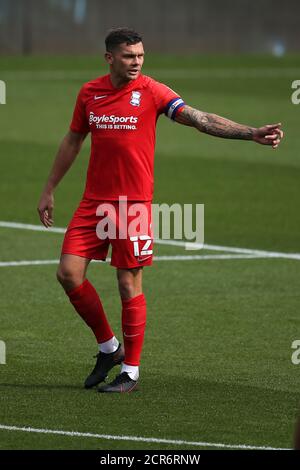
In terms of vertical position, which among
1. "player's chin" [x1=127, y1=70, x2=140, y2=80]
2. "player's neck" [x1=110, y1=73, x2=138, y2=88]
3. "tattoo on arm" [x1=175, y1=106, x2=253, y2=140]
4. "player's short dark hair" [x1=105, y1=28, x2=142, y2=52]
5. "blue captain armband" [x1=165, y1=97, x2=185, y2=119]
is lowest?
"tattoo on arm" [x1=175, y1=106, x2=253, y2=140]

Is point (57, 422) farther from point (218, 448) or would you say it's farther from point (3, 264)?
point (3, 264)

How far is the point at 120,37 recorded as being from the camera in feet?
30.3

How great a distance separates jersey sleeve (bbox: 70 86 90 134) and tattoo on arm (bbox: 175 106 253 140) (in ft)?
2.18

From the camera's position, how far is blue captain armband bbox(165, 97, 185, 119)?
9.26m

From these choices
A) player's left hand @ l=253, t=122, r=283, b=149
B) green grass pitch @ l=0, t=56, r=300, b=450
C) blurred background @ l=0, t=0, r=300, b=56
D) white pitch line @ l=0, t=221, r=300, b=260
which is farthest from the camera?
blurred background @ l=0, t=0, r=300, b=56

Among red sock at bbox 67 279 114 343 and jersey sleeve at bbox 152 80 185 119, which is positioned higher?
jersey sleeve at bbox 152 80 185 119

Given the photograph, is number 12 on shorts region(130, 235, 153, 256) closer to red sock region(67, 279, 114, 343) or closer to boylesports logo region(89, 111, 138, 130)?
red sock region(67, 279, 114, 343)

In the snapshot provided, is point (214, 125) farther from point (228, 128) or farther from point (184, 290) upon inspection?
point (184, 290)

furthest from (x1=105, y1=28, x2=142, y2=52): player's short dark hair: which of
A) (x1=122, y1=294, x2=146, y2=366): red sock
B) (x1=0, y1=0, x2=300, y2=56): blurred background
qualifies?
(x1=0, y1=0, x2=300, y2=56): blurred background

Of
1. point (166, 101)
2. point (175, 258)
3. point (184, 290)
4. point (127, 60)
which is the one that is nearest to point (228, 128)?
point (166, 101)

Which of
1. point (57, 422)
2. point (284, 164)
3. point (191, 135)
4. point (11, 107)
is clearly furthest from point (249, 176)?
point (57, 422)

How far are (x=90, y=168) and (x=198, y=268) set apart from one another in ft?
15.5

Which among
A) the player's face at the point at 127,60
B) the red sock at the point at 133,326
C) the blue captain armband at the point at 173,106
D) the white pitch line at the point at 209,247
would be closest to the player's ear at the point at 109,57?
the player's face at the point at 127,60

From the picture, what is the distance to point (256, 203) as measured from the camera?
717 inches
